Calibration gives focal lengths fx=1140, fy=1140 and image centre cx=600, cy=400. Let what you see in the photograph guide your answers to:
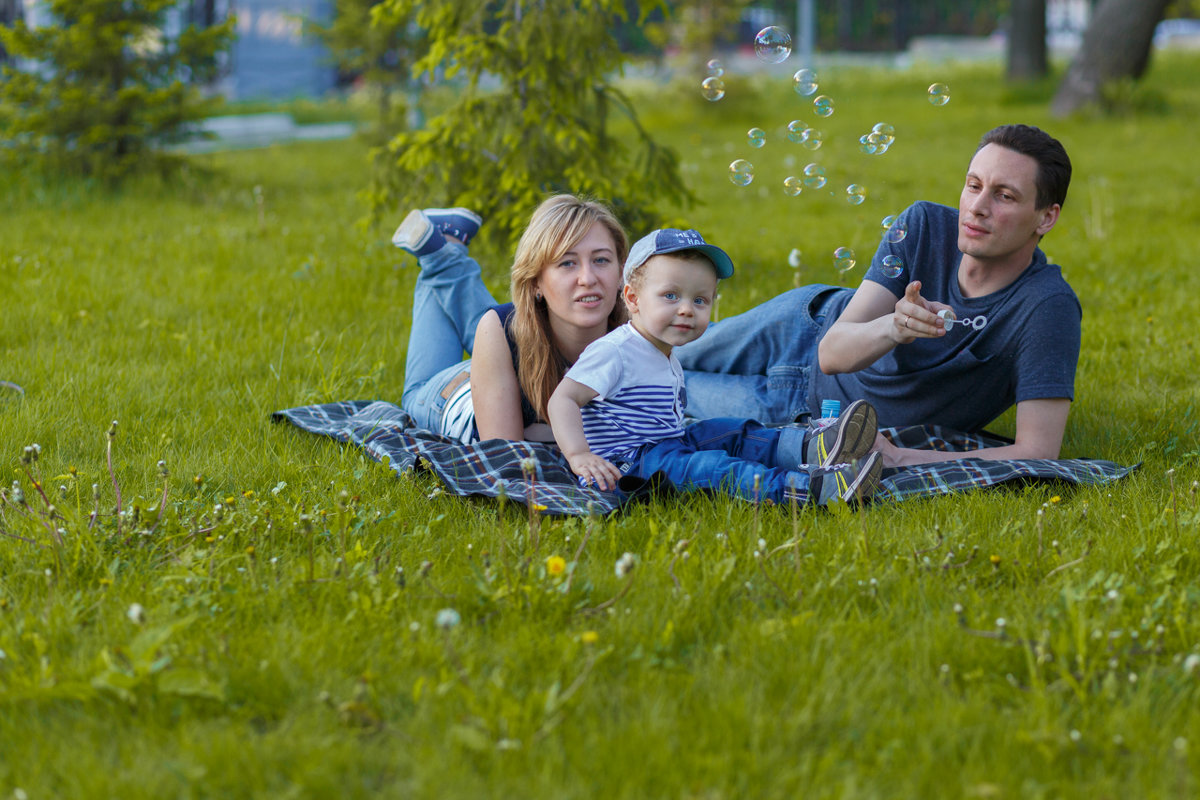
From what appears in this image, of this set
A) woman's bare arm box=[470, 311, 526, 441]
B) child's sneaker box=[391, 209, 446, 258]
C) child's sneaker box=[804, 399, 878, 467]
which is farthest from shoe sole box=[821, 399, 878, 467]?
child's sneaker box=[391, 209, 446, 258]

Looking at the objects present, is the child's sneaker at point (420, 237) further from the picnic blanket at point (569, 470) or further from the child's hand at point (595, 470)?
the child's hand at point (595, 470)

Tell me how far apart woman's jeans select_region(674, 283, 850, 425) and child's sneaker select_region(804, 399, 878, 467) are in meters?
0.96

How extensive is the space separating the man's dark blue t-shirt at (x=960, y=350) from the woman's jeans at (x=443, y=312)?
1.53 m

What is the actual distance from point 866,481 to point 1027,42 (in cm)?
2046

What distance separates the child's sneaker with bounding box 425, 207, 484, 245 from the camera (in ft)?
17.0

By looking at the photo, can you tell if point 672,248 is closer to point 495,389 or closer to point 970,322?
point 495,389

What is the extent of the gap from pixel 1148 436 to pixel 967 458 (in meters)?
1.02

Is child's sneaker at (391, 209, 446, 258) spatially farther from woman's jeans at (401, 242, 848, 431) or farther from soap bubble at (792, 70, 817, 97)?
soap bubble at (792, 70, 817, 97)

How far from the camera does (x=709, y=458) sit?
3.81 m

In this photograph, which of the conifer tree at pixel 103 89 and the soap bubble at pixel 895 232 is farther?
the conifer tree at pixel 103 89

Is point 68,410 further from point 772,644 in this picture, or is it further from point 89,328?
point 772,644

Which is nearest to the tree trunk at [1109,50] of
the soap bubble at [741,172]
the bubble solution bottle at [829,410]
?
the soap bubble at [741,172]

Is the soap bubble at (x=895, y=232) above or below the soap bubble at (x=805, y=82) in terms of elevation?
below

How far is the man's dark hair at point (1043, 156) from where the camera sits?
12.4ft
